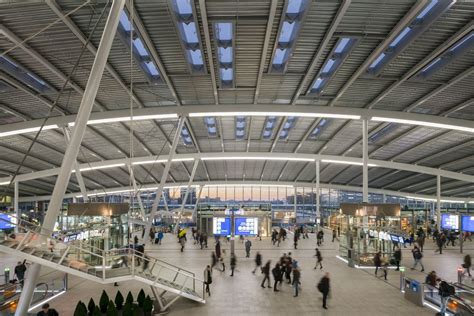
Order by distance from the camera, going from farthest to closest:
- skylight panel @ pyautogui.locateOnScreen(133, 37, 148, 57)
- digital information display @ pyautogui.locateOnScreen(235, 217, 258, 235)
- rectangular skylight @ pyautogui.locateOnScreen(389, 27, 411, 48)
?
1. digital information display @ pyautogui.locateOnScreen(235, 217, 258, 235)
2. skylight panel @ pyautogui.locateOnScreen(133, 37, 148, 57)
3. rectangular skylight @ pyautogui.locateOnScreen(389, 27, 411, 48)

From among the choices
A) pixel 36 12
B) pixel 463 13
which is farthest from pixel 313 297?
pixel 36 12

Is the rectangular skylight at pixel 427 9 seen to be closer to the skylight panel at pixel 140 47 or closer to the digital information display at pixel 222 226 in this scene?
the skylight panel at pixel 140 47

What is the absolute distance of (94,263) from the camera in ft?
44.8

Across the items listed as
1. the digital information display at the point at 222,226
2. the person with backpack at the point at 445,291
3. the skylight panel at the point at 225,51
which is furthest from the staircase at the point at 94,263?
the digital information display at the point at 222,226

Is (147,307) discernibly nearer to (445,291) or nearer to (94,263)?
(94,263)

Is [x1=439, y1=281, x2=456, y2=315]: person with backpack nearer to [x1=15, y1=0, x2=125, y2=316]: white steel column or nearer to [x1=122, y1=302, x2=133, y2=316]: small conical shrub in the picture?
[x1=122, y1=302, x2=133, y2=316]: small conical shrub

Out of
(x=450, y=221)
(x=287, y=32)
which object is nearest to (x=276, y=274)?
(x=287, y=32)

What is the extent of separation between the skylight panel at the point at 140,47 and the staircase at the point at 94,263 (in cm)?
912

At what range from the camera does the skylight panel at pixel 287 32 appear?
16.2 m

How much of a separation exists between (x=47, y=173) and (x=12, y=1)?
32.5 m

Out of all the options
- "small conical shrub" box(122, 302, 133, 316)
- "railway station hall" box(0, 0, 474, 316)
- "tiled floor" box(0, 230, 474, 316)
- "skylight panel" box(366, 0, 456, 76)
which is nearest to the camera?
"small conical shrub" box(122, 302, 133, 316)

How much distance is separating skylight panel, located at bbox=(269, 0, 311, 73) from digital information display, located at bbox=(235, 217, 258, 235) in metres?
18.1

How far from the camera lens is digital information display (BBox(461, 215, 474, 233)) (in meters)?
32.0

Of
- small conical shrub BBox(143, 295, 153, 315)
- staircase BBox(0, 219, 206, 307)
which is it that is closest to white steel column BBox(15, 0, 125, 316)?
staircase BBox(0, 219, 206, 307)
